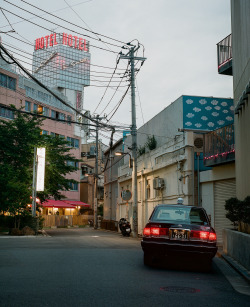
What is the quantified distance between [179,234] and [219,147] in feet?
37.1

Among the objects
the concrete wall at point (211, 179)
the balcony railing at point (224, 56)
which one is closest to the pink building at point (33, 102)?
the balcony railing at point (224, 56)

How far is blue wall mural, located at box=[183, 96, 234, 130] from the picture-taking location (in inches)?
1117

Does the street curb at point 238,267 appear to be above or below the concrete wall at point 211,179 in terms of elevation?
below

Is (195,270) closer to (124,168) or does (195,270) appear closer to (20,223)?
(20,223)

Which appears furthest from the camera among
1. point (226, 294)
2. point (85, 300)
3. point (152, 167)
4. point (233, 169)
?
point (152, 167)

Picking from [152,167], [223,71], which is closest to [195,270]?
[223,71]

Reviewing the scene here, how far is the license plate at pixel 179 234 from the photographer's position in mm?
10461

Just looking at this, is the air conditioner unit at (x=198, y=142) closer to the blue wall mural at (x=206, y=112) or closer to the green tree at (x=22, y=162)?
the blue wall mural at (x=206, y=112)

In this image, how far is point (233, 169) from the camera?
68.4ft

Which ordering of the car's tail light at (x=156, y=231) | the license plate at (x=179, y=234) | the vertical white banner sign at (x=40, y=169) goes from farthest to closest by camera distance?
the vertical white banner sign at (x=40, y=169), the car's tail light at (x=156, y=231), the license plate at (x=179, y=234)

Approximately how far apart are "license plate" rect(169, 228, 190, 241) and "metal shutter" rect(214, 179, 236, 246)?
450 inches

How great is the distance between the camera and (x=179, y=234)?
34.4ft

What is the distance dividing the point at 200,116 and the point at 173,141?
2.77m

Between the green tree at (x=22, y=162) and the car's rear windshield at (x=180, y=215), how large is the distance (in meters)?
21.7
